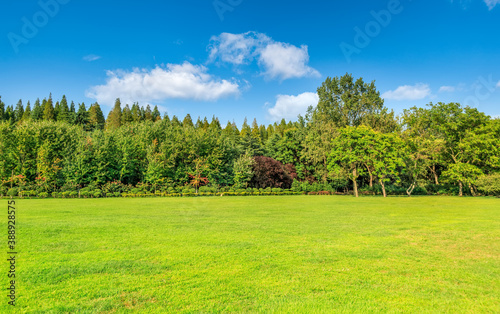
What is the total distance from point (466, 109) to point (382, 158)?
46.9 feet

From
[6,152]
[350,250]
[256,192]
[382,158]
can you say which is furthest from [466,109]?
[6,152]

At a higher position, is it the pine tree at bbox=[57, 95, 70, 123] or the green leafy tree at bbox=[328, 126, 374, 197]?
the pine tree at bbox=[57, 95, 70, 123]

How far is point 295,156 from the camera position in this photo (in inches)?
2151

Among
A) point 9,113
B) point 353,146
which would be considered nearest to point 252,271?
point 353,146

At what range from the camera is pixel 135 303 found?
3.97 m

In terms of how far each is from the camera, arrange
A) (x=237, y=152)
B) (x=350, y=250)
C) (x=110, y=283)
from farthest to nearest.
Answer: (x=237, y=152) → (x=350, y=250) → (x=110, y=283)

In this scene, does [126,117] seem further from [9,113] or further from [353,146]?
[353,146]

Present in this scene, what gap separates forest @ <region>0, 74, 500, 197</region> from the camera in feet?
118

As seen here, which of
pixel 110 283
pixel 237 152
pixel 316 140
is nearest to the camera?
pixel 110 283

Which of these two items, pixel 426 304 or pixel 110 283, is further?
pixel 110 283

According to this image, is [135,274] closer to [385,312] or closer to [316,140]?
[385,312]

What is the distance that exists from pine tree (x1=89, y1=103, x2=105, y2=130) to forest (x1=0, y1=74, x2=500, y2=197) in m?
36.2

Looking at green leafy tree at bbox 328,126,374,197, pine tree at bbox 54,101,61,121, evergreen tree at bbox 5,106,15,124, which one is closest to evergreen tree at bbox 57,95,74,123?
pine tree at bbox 54,101,61,121

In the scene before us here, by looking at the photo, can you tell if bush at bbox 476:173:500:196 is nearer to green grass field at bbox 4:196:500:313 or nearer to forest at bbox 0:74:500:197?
forest at bbox 0:74:500:197
